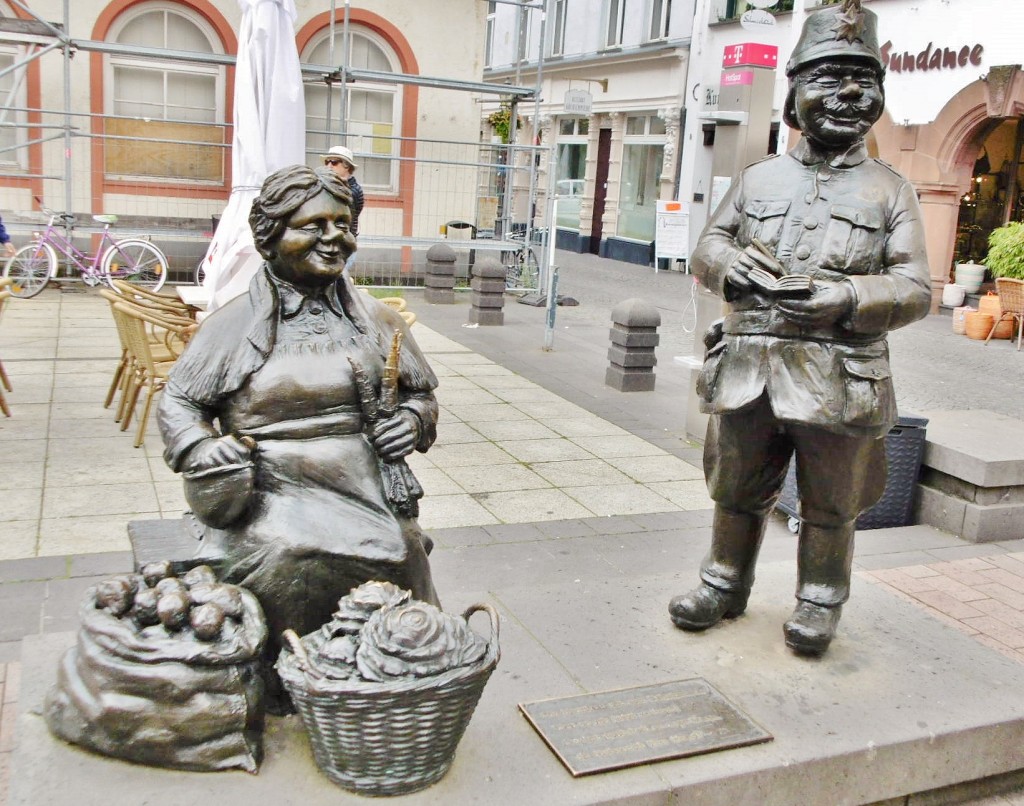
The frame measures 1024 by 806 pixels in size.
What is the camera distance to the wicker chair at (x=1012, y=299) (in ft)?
41.7

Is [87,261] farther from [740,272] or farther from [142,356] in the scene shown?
[740,272]

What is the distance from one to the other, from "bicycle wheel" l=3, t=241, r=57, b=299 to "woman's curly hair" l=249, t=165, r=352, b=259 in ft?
33.1

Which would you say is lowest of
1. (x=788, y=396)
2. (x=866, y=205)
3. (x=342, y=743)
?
(x=342, y=743)

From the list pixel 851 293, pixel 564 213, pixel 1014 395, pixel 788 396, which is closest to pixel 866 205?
pixel 851 293

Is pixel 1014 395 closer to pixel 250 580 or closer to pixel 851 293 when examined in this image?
pixel 851 293

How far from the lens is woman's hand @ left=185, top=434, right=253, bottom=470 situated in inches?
106

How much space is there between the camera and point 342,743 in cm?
252

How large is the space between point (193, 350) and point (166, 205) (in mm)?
11988

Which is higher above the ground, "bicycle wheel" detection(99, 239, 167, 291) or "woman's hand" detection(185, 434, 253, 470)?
"woman's hand" detection(185, 434, 253, 470)

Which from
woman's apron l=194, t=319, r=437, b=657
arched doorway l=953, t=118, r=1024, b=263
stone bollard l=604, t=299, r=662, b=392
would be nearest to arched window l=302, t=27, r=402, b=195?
stone bollard l=604, t=299, r=662, b=392

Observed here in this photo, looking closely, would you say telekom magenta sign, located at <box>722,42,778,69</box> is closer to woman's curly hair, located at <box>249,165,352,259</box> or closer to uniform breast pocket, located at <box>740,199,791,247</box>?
uniform breast pocket, located at <box>740,199,791,247</box>

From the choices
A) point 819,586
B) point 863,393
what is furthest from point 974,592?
point 863,393

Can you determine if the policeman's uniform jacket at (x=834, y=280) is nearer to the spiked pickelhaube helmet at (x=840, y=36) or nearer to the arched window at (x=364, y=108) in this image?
the spiked pickelhaube helmet at (x=840, y=36)

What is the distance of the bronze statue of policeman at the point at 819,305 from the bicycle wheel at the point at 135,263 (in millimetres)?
10135
